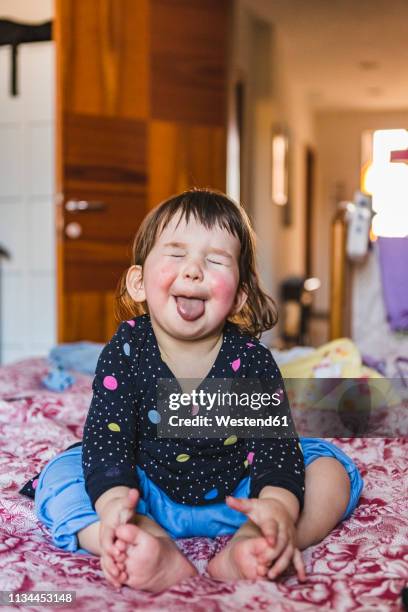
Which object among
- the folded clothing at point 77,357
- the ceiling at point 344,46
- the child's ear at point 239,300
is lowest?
the folded clothing at point 77,357

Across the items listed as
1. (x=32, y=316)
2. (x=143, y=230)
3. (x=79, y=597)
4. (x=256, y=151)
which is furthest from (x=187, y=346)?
(x=256, y=151)

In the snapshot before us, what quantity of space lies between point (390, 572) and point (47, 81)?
154 inches

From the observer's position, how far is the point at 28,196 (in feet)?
13.9

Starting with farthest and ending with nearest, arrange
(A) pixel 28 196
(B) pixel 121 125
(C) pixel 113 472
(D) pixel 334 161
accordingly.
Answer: (D) pixel 334 161
(A) pixel 28 196
(B) pixel 121 125
(C) pixel 113 472

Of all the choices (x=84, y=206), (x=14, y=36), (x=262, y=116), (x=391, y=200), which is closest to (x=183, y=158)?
(x=84, y=206)

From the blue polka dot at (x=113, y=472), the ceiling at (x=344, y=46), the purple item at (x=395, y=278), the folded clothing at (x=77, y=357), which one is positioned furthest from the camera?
the ceiling at (x=344, y=46)

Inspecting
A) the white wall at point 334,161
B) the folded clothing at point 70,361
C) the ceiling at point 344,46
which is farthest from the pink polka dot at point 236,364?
the white wall at point 334,161

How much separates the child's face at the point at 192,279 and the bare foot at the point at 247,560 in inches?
12.0

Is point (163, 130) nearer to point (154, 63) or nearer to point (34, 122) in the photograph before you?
point (154, 63)

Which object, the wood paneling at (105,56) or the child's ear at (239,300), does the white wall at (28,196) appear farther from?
the child's ear at (239,300)

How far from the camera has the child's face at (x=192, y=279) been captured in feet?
3.12

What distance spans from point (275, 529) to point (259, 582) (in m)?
0.06

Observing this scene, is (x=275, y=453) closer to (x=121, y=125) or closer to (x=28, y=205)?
(x=121, y=125)

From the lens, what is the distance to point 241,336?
41.4 inches
